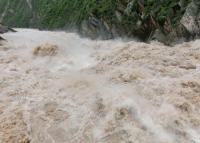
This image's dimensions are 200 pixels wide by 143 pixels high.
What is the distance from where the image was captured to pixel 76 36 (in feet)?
104

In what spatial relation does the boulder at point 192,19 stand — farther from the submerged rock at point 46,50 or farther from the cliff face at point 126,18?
the submerged rock at point 46,50

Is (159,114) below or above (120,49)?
above

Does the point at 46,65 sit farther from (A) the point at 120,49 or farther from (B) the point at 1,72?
(A) the point at 120,49

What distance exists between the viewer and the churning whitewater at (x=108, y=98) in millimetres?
12172

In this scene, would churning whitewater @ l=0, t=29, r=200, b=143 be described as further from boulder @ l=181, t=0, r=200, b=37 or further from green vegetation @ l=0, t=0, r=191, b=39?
green vegetation @ l=0, t=0, r=191, b=39

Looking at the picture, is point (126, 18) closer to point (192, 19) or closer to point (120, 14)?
point (120, 14)

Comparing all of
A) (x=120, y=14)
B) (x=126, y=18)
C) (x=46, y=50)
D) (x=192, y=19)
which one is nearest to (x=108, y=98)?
(x=192, y=19)

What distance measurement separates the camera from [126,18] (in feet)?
80.4

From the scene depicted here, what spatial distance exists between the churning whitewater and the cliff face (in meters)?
1.50

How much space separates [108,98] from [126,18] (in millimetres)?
11411

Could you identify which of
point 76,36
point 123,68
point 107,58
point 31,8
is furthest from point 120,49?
point 31,8

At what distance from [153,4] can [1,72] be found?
1063 centimetres

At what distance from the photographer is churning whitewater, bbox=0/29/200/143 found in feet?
39.9

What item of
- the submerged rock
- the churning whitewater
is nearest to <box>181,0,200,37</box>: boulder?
the churning whitewater
